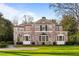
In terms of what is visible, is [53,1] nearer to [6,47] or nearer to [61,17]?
[61,17]

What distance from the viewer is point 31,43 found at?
248 inches

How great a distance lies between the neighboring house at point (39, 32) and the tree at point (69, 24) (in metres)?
0.05

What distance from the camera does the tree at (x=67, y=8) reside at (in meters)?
6.23

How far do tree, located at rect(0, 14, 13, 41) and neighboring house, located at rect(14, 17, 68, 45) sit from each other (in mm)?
58

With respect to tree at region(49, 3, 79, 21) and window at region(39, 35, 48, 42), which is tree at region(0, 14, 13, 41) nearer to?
window at region(39, 35, 48, 42)

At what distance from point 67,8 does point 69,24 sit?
0.61ft

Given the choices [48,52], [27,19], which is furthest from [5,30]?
[48,52]

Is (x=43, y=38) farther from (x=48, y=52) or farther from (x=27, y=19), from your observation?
(x=27, y=19)

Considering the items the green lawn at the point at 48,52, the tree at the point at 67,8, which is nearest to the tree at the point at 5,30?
the green lawn at the point at 48,52

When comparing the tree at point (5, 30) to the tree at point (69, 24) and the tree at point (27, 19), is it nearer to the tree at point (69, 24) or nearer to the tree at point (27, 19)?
the tree at point (27, 19)

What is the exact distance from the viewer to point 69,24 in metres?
6.29

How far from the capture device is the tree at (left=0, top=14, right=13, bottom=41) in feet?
20.5

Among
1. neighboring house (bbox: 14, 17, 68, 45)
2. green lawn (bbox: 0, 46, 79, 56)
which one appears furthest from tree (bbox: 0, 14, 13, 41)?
green lawn (bbox: 0, 46, 79, 56)

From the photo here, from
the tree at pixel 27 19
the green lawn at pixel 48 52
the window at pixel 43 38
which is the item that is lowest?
the green lawn at pixel 48 52
